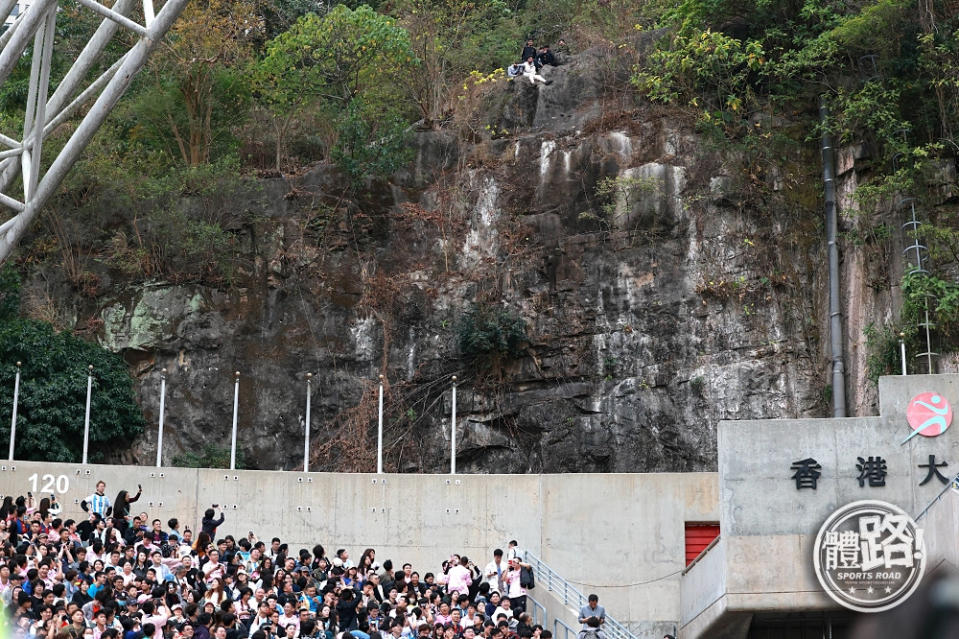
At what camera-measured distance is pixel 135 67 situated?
1423cm

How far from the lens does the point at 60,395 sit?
81.8 ft

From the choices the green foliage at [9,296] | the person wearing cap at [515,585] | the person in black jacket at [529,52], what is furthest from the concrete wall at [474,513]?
A: the person in black jacket at [529,52]

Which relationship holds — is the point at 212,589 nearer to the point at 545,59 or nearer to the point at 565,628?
the point at 565,628

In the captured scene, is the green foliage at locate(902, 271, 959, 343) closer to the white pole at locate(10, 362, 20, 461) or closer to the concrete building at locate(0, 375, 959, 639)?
the concrete building at locate(0, 375, 959, 639)

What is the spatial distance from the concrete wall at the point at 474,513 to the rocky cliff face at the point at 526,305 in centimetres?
293

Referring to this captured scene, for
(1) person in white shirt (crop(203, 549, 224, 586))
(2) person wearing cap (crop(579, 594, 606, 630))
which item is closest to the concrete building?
(2) person wearing cap (crop(579, 594, 606, 630))

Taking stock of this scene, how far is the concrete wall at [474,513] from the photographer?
23.0 metres

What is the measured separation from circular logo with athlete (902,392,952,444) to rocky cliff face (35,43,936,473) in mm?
5024

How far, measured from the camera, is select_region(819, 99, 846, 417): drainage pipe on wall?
25141 mm

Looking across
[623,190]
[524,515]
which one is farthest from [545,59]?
[524,515]

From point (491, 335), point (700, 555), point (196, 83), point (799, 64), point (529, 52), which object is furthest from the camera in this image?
point (529, 52)

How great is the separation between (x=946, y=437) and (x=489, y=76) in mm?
14998

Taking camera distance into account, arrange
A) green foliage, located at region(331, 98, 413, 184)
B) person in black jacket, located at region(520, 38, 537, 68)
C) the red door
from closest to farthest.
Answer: the red door, green foliage, located at region(331, 98, 413, 184), person in black jacket, located at region(520, 38, 537, 68)

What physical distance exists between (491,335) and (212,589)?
12.7m
